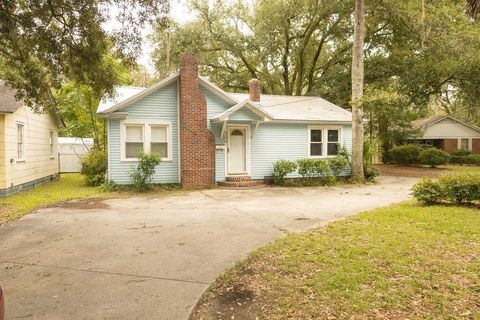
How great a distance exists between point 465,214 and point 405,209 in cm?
130

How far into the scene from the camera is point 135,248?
6039 millimetres

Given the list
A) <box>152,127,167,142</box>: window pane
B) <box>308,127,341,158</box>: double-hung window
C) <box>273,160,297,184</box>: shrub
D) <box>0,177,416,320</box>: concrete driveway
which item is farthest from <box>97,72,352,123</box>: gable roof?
<box>0,177,416,320</box>: concrete driveway

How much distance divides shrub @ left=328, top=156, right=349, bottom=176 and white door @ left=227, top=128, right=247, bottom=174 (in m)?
4.27

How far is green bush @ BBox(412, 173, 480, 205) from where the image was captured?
29.8ft

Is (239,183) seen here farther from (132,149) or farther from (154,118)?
(132,149)

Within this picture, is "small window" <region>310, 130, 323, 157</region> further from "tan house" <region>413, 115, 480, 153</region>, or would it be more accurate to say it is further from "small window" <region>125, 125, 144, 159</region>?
"tan house" <region>413, 115, 480, 153</region>

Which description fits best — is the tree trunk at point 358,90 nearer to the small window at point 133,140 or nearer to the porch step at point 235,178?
the porch step at point 235,178

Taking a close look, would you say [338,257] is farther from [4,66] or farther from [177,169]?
[177,169]

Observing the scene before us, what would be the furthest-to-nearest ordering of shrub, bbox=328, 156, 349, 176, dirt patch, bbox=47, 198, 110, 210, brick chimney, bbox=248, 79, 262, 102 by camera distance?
brick chimney, bbox=248, 79, 262, 102 → shrub, bbox=328, 156, 349, 176 → dirt patch, bbox=47, 198, 110, 210

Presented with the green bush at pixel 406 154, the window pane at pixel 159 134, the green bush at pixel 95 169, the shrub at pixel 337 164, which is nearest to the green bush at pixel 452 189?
the shrub at pixel 337 164

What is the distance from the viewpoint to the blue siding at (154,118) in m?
14.1

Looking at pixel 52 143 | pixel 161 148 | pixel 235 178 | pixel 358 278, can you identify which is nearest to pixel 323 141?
pixel 235 178

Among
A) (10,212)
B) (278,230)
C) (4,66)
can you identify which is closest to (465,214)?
(278,230)

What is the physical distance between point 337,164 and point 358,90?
143 inches
